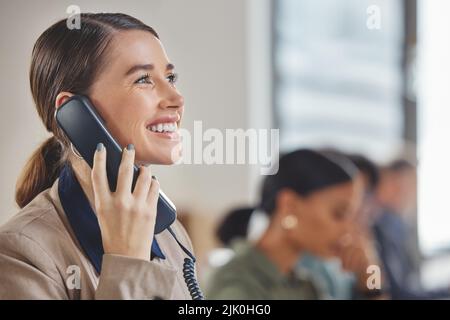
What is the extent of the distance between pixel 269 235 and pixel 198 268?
0.41 feet

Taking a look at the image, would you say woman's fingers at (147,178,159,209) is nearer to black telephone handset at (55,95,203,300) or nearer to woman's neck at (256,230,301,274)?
black telephone handset at (55,95,203,300)

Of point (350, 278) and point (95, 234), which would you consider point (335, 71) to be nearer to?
Result: point (350, 278)

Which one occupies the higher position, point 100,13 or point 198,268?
point 100,13

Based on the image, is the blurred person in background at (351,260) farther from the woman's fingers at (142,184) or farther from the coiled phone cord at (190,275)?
the woman's fingers at (142,184)

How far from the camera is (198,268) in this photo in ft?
3.03

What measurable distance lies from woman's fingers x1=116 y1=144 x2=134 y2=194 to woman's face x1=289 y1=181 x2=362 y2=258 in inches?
10.4

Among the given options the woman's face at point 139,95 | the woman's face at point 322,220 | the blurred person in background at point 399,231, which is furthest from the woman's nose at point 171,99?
the blurred person in background at point 399,231

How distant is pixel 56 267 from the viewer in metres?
0.81

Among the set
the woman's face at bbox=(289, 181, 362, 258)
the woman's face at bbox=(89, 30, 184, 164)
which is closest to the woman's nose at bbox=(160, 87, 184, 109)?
the woman's face at bbox=(89, 30, 184, 164)

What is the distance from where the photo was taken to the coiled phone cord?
904 millimetres

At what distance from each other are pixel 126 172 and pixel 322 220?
1.02 feet

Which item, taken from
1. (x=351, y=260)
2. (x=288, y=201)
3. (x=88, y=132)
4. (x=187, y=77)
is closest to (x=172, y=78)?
(x=187, y=77)

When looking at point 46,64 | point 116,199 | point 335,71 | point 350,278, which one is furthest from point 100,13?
point 350,278

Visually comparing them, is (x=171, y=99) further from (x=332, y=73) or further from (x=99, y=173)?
(x=332, y=73)
